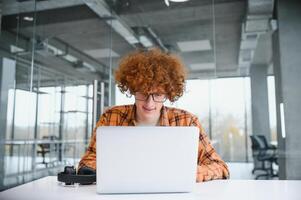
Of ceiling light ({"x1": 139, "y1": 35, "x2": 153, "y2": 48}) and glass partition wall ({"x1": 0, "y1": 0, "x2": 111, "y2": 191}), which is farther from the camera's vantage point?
ceiling light ({"x1": 139, "y1": 35, "x2": 153, "y2": 48})

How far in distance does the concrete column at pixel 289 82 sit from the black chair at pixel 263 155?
85cm

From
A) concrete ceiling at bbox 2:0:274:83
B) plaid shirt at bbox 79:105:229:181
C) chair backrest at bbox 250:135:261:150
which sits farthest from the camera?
chair backrest at bbox 250:135:261:150

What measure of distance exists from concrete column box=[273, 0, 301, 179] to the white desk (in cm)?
268

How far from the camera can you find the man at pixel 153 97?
1.44 metres

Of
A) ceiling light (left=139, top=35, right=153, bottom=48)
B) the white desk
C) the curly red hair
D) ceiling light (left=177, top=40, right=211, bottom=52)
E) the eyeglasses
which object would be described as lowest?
the white desk

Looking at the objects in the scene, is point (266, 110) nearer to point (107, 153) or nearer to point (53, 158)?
point (53, 158)

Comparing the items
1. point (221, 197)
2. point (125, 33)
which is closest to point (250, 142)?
point (125, 33)

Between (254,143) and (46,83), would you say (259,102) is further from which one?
(46,83)

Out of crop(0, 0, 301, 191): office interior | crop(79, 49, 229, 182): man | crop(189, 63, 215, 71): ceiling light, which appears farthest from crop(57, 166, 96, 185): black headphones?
crop(189, 63, 215, 71): ceiling light

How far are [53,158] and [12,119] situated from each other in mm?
1331

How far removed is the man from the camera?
1.44m

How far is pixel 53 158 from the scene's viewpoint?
5426 millimetres

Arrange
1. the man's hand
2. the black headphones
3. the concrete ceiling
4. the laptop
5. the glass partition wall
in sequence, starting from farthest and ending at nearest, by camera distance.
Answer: the glass partition wall → the concrete ceiling → the man's hand → the black headphones → the laptop

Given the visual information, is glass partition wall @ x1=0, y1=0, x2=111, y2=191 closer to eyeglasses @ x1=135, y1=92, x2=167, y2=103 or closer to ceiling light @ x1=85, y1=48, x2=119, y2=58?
ceiling light @ x1=85, y1=48, x2=119, y2=58
